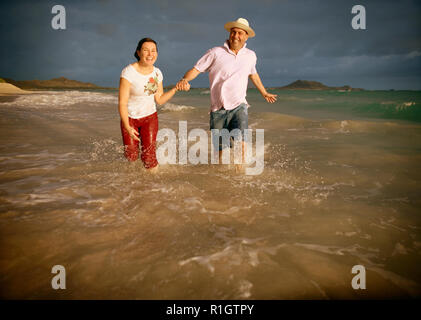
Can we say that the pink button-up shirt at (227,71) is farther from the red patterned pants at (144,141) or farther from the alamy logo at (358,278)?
the alamy logo at (358,278)

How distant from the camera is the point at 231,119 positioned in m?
4.38

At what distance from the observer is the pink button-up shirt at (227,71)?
A: 3982mm

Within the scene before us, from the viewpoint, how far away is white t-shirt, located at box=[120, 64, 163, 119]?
3.58 m

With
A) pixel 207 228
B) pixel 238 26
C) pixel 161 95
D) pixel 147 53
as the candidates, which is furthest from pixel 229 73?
pixel 207 228

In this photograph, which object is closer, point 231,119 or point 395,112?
point 231,119

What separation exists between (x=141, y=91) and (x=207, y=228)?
2401 mm

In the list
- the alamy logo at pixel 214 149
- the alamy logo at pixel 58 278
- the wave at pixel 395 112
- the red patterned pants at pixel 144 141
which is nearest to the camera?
the alamy logo at pixel 58 278

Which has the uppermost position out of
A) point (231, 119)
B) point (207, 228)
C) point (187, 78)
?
point (187, 78)

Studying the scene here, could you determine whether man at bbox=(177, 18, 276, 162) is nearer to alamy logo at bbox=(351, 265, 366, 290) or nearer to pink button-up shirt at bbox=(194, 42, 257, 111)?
pink button-up shirt at bbox=(194, 42, 257, 111)

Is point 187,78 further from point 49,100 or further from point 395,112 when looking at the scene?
point 395,112

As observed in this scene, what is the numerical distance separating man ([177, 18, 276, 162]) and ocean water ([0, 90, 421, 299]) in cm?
97

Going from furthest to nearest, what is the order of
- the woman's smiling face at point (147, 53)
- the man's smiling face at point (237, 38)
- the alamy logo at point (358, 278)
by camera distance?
the man's smiling face at point (237, 38)
the woman's smiling face at point (147, 53)
the alamy logo at point (358, 278)

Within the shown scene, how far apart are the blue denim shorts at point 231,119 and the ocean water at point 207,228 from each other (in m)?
0.78

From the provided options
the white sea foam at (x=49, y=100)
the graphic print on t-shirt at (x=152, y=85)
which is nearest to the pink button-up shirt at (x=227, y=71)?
the graphic print on t-shirt at (x=152, y=85)
